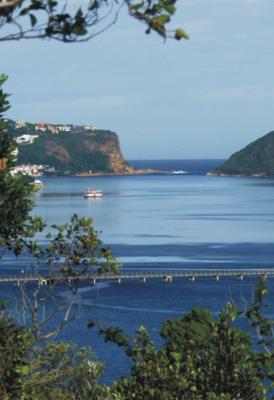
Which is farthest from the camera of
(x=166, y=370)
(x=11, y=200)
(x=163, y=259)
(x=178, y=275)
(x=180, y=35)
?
(x=163, y=259)

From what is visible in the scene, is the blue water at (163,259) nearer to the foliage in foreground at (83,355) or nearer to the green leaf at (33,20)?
the foliage in foreground at (83,355)

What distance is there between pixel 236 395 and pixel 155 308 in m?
64.0

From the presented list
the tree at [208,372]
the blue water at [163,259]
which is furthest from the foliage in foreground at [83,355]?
the blue water at [163,259]

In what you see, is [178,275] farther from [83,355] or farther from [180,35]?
[180,35]

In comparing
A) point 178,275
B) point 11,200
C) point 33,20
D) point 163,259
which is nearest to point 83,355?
point 11,200

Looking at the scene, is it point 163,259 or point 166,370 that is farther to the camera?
point 163,259

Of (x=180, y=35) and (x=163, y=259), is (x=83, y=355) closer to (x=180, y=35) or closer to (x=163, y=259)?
(x=180, y=35)

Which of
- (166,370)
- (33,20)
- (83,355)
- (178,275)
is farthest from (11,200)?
(178,275)

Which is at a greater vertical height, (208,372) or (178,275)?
(208,372)

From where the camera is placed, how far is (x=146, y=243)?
134m

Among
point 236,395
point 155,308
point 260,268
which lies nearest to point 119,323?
point 155,308

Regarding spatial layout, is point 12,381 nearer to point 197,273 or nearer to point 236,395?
point 236,395

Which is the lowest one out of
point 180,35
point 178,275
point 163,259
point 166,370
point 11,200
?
point 178,275

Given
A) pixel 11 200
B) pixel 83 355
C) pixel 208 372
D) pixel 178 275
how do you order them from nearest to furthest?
pixel 11 200 < pixel 208 372 < pixel 83 355 < pixel 178 275
